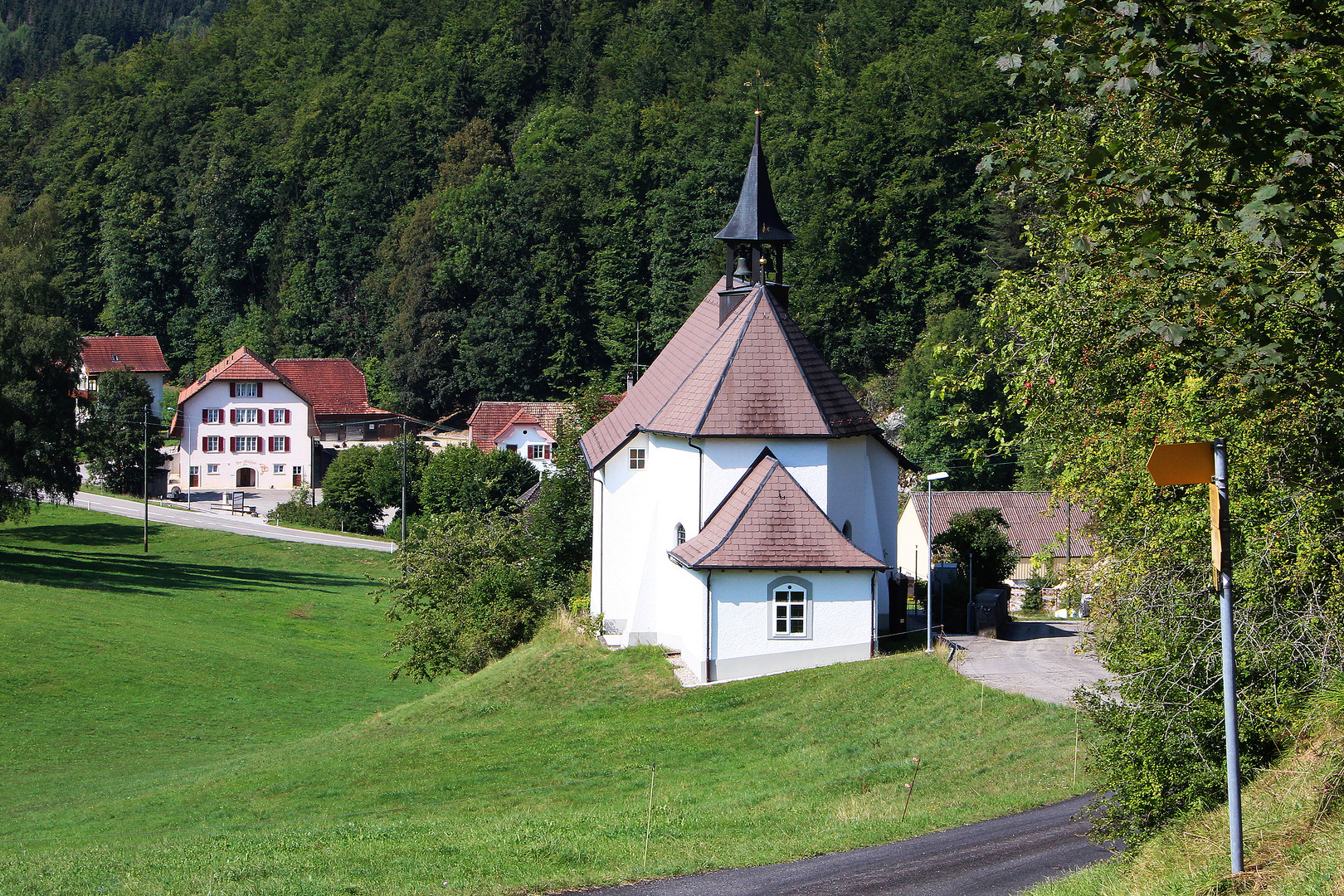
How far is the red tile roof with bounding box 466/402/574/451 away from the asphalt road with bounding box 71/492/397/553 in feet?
46.3

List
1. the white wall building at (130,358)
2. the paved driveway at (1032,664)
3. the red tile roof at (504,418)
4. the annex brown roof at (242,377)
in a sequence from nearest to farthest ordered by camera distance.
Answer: the paved driveway at (1032,664), the red tile roof at (504,418), the annex brown roof at (242,377), the white wall building at (130,358)

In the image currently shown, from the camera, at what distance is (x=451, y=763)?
22.1 meters

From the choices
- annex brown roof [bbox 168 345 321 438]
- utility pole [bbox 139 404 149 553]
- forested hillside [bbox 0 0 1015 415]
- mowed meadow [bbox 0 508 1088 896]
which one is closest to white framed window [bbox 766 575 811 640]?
mowed meadow [bbox 0 508 1088 896]

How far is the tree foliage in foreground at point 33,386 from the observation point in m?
48.5

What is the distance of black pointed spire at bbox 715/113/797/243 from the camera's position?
3250cm

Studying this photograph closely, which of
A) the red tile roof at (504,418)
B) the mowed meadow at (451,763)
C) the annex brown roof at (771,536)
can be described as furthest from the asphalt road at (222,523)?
the annex brown roof at (771,536)

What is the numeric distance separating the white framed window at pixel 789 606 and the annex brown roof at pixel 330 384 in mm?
70735

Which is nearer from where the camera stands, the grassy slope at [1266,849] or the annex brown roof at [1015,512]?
the grassy slope at [1266,849]

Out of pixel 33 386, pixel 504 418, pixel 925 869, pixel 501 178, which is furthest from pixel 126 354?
pixel 925 869

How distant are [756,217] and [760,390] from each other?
5.50 metres

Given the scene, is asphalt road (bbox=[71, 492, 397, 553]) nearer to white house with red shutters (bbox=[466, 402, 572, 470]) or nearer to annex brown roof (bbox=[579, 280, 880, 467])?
white house with red shutters (bbox=[466, 402, 572, 470])

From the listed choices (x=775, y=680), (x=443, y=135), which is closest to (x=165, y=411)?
(x=443, y=135)

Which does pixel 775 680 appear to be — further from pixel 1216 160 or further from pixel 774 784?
pixel 1216 160

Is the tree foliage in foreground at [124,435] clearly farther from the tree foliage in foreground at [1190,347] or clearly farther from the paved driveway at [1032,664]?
the tree foliage in foreground at [1190,347]
